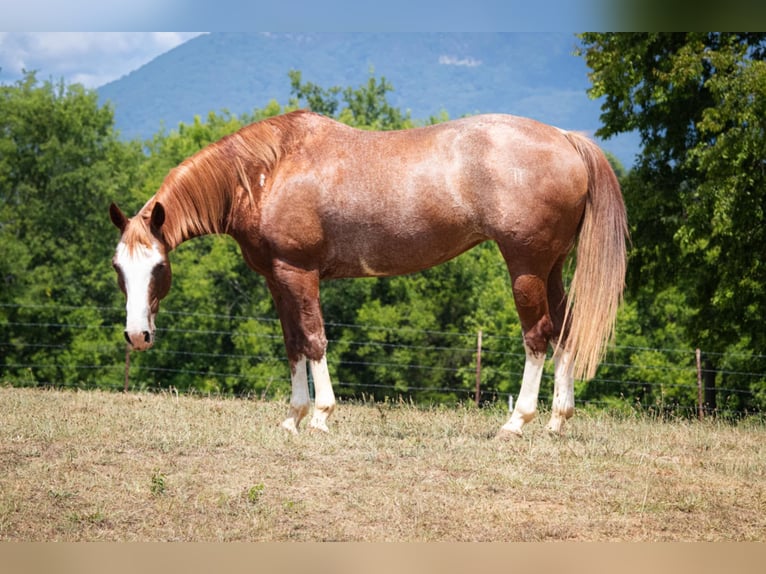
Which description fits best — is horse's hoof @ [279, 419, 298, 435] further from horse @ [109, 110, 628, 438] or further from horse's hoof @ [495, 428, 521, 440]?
horse's hoof @ [495, 428, 521, 440]

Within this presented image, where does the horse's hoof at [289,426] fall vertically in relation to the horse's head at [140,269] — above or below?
below

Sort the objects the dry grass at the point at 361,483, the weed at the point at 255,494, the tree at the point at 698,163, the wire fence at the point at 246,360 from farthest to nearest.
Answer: the wire fence at the point at 246,360 → the tree at the point at 698,163 → the weed at the point at 255,494 → the dry grass at the point at 361,483

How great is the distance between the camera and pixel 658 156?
10703 millimetres

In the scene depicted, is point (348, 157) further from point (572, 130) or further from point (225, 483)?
point (225, 483)

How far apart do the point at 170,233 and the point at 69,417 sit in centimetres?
151

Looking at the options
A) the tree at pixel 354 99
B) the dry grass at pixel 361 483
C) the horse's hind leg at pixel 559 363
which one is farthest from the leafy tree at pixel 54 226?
the horse's hind leg at pixel 559 363

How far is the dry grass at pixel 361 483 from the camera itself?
3.81m

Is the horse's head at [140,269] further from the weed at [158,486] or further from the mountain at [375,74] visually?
the mountain at [375,74]

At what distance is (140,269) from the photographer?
475cm

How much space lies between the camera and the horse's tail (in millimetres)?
4957

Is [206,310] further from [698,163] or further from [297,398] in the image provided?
[297,398]

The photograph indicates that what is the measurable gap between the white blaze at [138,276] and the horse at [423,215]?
6.8 inches

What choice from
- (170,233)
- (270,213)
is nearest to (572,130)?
(270,213)

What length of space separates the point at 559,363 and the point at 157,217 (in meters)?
2.55
